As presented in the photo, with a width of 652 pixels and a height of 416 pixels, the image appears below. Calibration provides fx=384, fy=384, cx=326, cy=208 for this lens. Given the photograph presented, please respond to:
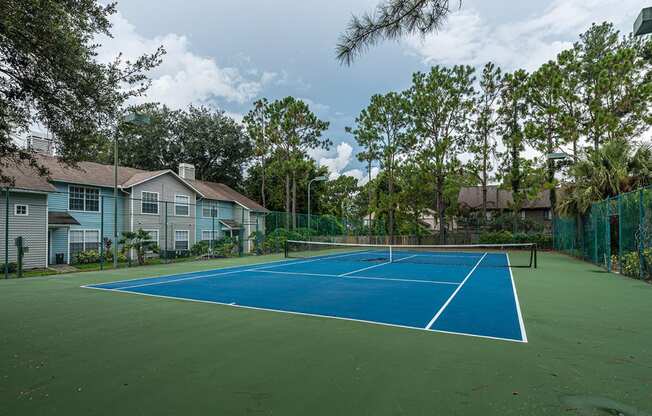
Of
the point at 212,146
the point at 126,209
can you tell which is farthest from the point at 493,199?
the point at 126,209

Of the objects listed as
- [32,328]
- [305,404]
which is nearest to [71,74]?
[32,328]

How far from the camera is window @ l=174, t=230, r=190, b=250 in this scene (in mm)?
24281

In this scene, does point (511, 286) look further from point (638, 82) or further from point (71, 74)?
point (638, 82)

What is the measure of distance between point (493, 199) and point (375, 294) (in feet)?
139

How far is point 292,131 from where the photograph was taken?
32.0 meters

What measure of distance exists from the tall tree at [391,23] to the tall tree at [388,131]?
26717 millimetres

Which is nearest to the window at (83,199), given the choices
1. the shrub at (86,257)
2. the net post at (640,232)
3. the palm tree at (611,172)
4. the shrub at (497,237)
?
the shrub at (86,257)

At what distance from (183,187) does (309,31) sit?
2273 centimetres

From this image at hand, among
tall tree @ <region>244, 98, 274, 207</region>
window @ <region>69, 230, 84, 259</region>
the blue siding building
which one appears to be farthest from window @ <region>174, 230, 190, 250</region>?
tall tree @ <region>244, 98, 274, 207</region>

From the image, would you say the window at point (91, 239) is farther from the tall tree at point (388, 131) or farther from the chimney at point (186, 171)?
the tall tree at point (388, 131)

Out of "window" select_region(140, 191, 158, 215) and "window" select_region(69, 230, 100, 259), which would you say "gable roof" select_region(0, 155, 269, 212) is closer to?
"window" select_region(140, 191, 158, 215)

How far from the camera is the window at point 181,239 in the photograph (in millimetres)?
24281

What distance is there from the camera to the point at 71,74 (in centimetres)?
459

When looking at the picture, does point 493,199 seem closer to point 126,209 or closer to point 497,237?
point 497,237
